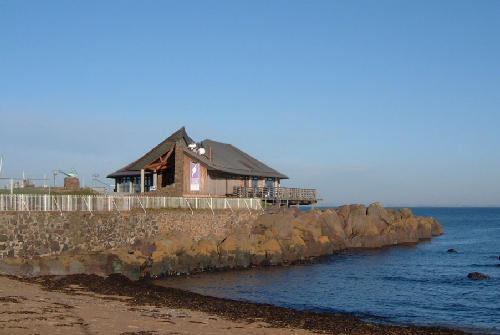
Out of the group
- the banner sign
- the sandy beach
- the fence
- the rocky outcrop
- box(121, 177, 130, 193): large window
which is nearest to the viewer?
the sandy beach

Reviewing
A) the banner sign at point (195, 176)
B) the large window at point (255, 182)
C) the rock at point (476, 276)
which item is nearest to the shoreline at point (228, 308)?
the rock at point (476, 276)

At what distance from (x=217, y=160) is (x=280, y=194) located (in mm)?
7534

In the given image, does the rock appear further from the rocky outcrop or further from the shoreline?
the shoreline

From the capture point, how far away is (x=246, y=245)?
120 feet

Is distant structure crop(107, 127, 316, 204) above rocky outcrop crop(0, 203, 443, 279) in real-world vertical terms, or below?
above

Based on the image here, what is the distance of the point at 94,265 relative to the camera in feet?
90.4

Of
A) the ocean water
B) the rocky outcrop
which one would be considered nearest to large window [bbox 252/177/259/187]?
the rocky outcrop

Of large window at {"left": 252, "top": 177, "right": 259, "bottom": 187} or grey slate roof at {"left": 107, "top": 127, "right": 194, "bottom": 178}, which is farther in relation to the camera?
large window at {"left": 252, "top": 177, "right": 259, "bottom": 187}

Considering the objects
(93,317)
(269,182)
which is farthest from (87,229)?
(269,182)

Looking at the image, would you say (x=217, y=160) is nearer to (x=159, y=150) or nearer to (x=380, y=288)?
(x=159, y=150)

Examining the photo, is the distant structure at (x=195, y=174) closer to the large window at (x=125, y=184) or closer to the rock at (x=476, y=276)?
the large window at (x=125, y=184)

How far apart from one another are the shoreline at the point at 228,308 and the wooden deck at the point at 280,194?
25830 mm

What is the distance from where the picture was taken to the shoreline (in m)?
18.9

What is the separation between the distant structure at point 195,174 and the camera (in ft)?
152
